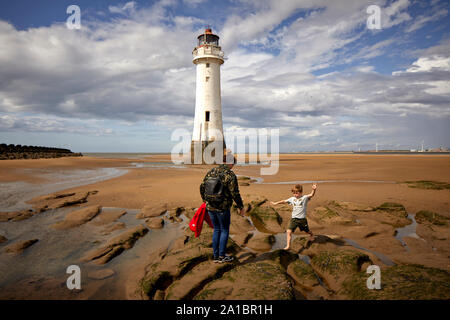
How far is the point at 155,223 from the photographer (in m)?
6.88

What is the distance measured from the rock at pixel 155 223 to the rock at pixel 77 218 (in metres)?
2.02

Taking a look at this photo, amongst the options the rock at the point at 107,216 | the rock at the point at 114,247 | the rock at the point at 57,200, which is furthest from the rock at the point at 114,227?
the rock at the point at 57,200

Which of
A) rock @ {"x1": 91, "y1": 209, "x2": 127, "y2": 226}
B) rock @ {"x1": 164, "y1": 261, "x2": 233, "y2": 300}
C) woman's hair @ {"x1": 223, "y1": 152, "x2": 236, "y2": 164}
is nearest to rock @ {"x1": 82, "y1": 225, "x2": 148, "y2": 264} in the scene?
rock @ {"x1": 91, "y1": 209, "x2": 127, "y2": 226}

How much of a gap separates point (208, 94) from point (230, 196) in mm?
25820

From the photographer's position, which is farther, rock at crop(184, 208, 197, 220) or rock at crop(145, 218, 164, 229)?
rock at crop(184, 208, 197, 220)

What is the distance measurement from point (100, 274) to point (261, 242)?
3495 millimetres

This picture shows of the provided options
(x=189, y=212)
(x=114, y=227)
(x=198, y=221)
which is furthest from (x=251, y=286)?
(x=114, y=227)

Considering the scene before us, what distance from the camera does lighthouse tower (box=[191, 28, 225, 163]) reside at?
92.5 feet

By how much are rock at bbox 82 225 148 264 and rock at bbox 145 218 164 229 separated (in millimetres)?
522

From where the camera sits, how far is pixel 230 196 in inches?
170

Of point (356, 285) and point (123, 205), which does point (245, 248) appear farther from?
point (123, 205)

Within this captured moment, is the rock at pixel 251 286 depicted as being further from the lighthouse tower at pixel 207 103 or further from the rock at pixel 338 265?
the lighthouse tower at pixel 207 103

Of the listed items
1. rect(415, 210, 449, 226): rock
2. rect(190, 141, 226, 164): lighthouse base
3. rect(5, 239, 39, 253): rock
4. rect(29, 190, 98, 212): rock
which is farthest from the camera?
rect(190, 141, 226, 164): lighthouse base

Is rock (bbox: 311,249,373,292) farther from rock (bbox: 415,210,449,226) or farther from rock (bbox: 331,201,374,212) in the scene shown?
rock (bbox: 331,201,374,212)
